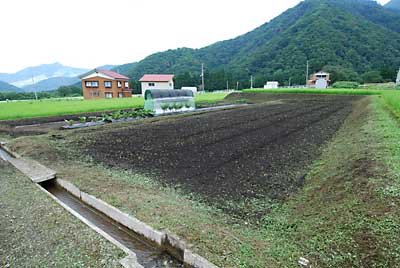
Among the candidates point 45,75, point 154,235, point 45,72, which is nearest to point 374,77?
point 154,235

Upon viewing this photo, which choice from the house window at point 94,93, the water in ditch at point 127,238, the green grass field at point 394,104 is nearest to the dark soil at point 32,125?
the water in ditch at point 127,238

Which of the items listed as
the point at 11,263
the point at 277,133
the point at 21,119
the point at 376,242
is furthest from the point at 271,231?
the point at 21,119

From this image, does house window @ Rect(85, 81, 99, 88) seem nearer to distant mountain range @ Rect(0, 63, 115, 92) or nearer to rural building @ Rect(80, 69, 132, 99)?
rural building @ Rect(80, 69, 132, 99)

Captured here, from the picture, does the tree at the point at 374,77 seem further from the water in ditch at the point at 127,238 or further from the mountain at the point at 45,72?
the mountain at the point at 45,72

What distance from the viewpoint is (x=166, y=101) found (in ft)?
60.1

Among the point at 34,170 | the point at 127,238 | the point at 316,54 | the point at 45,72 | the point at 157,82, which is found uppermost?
the point at 45,72

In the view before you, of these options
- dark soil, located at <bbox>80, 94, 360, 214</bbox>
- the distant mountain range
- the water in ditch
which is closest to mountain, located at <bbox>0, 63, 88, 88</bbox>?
the distant mountain range

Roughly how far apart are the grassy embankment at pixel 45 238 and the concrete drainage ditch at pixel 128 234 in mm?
152

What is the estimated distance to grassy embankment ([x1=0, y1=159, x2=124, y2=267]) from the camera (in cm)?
295

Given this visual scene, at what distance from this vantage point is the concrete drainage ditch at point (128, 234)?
10.2 feet

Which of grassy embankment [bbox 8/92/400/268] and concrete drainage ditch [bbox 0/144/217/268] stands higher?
grassy embankment [bbox 8/92/400/268]

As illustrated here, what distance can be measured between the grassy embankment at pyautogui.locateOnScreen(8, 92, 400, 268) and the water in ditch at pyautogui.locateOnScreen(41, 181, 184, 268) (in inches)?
12.1

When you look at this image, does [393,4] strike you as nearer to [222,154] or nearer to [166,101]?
[166,101]

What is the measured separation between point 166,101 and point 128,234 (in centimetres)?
1510
